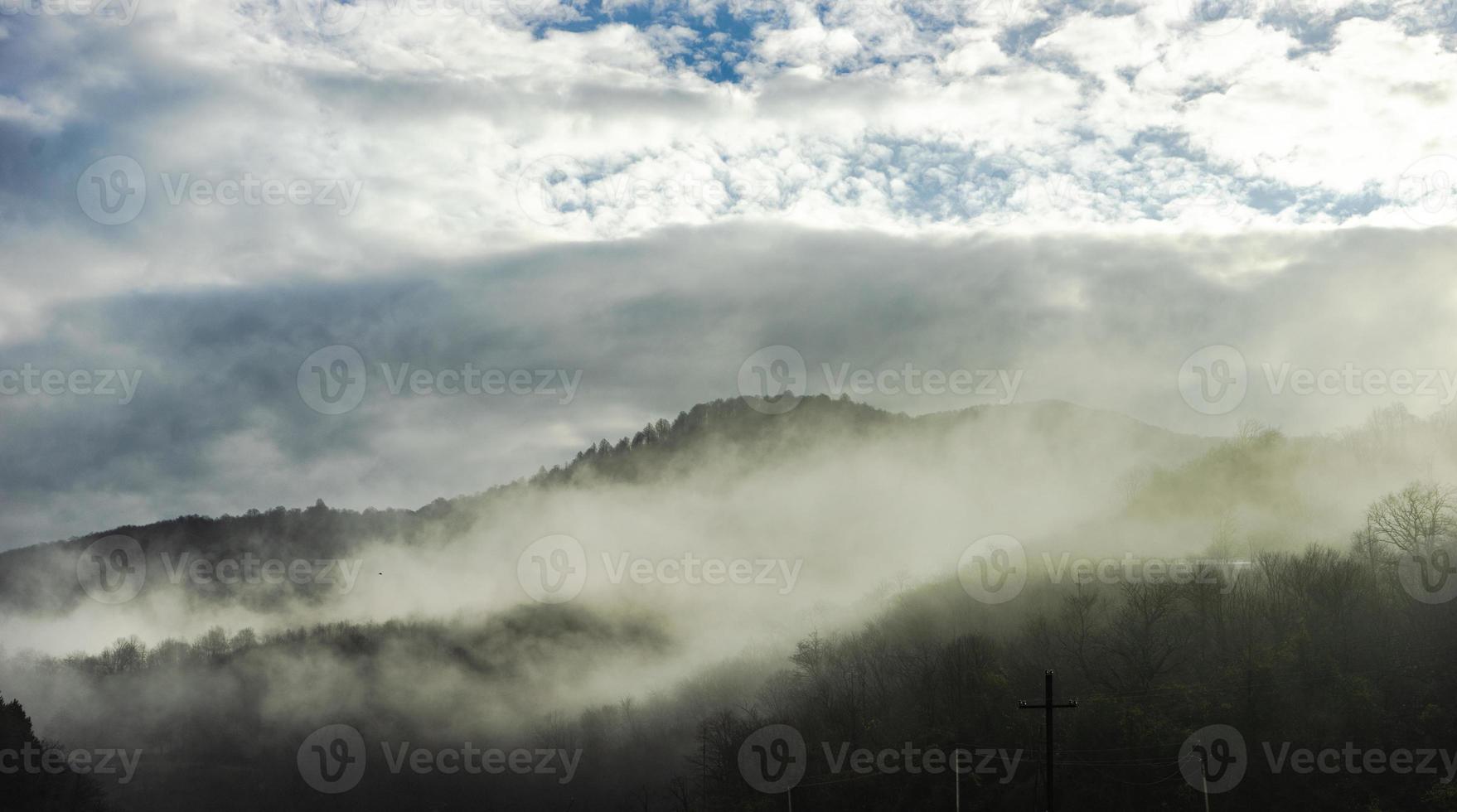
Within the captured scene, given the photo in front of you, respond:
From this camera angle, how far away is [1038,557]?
182 metres

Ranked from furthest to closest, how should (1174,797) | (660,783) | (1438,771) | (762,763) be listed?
1. (660,783)
2. (762,763)
3. (1174,797)
4. (1438,771)

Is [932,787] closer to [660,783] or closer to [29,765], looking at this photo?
[660,783]

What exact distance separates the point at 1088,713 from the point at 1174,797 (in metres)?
14.7

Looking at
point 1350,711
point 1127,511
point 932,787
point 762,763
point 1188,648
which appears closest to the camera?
point 1350,711

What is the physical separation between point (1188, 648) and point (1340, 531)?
31021mm

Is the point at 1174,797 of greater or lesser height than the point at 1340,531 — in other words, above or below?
below

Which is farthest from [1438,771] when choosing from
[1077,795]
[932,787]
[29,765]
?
[29,765]

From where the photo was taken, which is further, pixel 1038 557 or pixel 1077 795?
pixel 1038 557

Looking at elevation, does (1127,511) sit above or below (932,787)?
above

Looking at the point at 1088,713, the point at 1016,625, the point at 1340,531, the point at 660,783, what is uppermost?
the point at 1340,531

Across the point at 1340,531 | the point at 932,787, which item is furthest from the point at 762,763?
the point at 1340,531

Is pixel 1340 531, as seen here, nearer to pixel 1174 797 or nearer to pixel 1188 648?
pixel 1188 648

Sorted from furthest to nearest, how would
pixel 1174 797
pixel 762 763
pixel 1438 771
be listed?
pixel 762 763, pixel 1174 797, pixel 1438 771

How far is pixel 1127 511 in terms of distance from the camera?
176 metres
